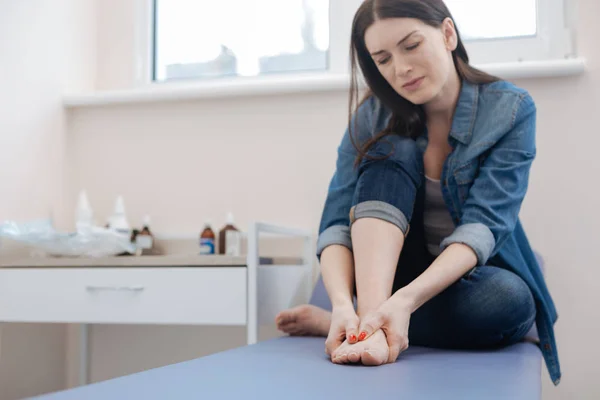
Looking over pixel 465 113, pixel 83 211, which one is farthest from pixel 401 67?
pixel 83 211

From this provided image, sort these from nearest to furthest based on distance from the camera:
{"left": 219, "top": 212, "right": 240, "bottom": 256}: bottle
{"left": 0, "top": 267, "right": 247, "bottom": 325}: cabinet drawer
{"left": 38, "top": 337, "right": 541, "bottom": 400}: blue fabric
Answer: {"left": 38, "top": 337, "right": 541, "bottom": 400}: blue fabric
{"left": 0, "top": 267, "right": 247, "bottom": 325}: cabinet drawer
{"left": 219, "top": 212, "right": 240, "bottom": 256}: bottle

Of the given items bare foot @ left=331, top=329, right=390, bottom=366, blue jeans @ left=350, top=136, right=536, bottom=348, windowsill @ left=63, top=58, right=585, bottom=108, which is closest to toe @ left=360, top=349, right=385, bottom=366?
bare foot @ left=331, top=329, right=390, bottom=366

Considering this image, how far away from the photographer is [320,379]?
2.37 feet

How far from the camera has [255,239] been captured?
1381mm

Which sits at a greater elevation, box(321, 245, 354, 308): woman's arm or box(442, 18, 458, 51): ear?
box(442, 18, 458, 51): ear

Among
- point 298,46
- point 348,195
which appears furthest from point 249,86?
point 348,195

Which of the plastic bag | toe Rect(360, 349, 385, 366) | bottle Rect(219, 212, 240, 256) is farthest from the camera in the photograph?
bottle Rect(219, 212, 240, 256)

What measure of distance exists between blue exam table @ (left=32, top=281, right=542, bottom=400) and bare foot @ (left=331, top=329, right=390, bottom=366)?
0.05 ft

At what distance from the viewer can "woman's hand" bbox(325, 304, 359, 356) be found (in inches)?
35.0

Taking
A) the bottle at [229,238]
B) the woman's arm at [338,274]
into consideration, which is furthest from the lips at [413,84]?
the bottle at [229,238]

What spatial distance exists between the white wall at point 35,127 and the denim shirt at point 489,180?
1.04m

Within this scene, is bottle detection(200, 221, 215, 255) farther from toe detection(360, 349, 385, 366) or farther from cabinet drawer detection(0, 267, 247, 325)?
toe detection(360, 349, 385, 366)

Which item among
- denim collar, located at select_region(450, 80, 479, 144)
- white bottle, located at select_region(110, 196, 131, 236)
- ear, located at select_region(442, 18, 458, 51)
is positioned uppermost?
ear, located at select_region(442, 18, 458, 51)

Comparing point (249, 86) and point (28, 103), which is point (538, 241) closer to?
point (249, 86)
